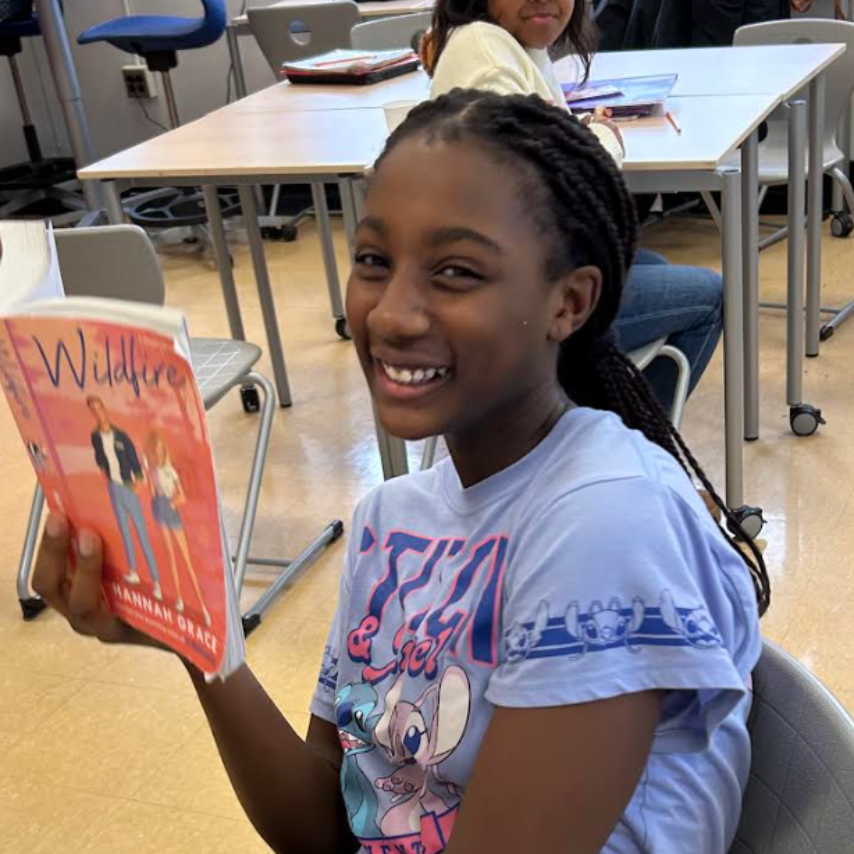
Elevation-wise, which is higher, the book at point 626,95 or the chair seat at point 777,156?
the book at point 626,95

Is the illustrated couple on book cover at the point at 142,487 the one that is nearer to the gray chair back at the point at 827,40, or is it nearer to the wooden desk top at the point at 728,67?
the wooden desk top at the point at 728,67

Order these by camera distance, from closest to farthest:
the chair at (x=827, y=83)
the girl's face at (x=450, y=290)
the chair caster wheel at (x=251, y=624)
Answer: the girl's face at (x=450, y=290) < the chair caster wheel at (x=251, y=624) < the chair at (x=827, y=83)

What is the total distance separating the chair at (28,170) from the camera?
4605 millimetres

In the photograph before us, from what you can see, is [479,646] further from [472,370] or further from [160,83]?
[160,83]

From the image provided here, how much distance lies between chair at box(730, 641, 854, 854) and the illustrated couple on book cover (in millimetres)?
391

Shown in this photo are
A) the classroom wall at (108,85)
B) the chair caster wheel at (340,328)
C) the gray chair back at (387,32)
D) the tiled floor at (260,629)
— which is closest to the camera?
the tiled floor at (260,629)

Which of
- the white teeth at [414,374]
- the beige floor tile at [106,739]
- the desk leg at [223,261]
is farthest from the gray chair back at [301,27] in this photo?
the white teeth at [414,374]

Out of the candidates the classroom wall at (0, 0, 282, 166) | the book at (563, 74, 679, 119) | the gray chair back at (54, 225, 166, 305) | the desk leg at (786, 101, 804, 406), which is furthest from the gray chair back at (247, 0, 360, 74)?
the gray chair back at (54, 225, 166, 305)

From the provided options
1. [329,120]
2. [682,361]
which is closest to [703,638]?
[682,361]

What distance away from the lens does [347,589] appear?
3.02 feet

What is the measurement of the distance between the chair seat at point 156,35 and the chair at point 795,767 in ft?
12.9

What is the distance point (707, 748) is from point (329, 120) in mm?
2116

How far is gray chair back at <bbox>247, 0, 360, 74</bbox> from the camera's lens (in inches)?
151

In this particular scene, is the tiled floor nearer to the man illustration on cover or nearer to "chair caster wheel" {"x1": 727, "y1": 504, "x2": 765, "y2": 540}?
"chair caster wheel" {"x1": 727, "y1": 504, "x2": 765, "y2": 540}
